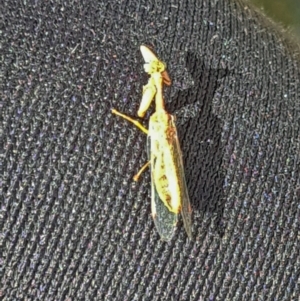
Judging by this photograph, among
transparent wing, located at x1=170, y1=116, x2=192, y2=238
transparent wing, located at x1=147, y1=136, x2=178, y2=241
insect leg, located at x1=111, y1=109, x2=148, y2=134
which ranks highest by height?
insect leg, located at x1=111, y1=109, x2=148, y2=134

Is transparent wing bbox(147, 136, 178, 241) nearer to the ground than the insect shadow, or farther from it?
nearer to the ground

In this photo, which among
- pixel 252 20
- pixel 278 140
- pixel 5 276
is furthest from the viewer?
pixel 252 20

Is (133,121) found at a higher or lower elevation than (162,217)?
higher

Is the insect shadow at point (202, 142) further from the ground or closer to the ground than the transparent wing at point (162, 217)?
further from the ground

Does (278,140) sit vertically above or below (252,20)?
below

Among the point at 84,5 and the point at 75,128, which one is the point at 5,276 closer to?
the point at 75,128

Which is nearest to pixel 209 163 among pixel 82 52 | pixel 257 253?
pixel 257 253
